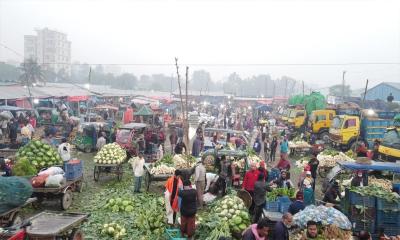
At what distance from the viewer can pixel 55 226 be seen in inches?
306

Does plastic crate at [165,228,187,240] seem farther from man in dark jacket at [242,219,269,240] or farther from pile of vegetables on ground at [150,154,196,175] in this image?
pile of vegetables on ground at [150,154,196,175]


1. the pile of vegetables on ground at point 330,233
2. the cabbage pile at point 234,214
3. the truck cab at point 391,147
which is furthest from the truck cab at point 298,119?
the pile of vegetables on ground at point 330,233

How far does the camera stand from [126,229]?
32.8 ft

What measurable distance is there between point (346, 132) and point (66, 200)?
18678 millimetres

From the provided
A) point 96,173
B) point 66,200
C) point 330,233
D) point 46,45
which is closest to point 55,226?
point 66,200

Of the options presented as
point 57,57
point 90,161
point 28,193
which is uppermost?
point 57,57

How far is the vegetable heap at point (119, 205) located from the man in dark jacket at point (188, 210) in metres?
2.84

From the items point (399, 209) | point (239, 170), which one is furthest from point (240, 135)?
point (399, 209)

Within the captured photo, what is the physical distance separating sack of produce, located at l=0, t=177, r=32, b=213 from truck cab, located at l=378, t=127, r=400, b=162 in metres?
16.6

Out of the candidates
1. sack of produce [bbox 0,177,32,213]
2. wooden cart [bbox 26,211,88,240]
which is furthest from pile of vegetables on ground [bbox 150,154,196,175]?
sack of produce [bbox 0,177,32,213]

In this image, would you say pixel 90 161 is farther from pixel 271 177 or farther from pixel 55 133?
pixel 271 177

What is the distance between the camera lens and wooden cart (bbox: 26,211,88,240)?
286 inches

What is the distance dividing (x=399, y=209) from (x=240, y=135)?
13.8 metres

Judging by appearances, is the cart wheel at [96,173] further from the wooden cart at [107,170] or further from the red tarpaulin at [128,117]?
the red tarpaulin at [128,117]
